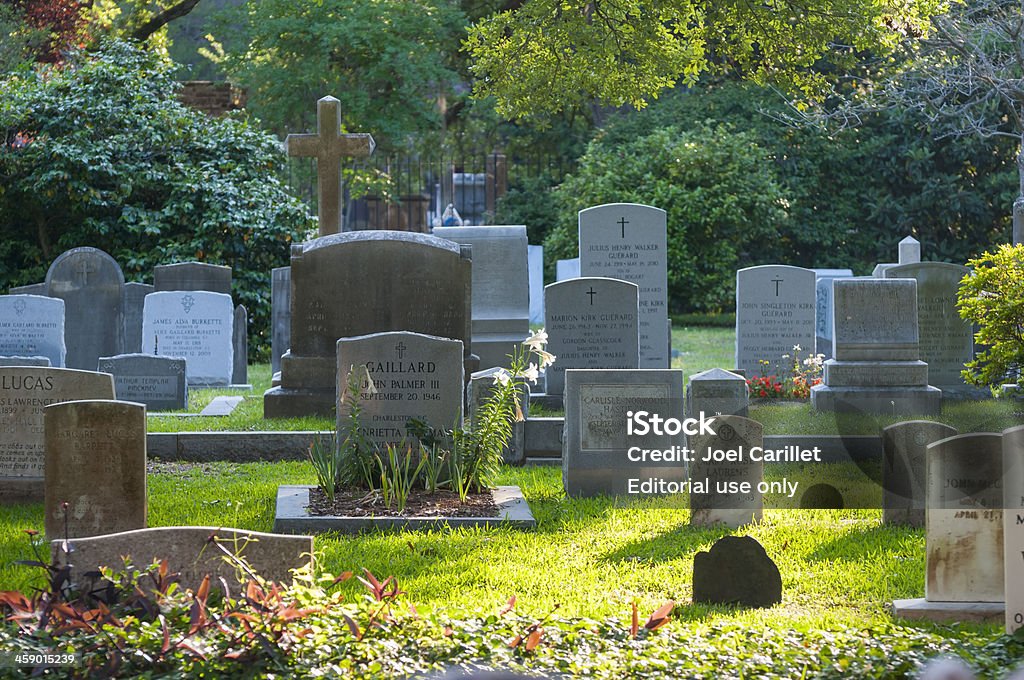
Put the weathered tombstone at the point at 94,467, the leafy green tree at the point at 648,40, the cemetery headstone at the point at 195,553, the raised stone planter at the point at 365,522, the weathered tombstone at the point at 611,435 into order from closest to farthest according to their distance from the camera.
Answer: the cemetery headstone at the point at 195,553
the weathered tombstone at the point at 94,467
the raised stone planter at the point at 365,522
the weathered tombstone at the point at 611,435
the leafy green tree at the point at 648,40

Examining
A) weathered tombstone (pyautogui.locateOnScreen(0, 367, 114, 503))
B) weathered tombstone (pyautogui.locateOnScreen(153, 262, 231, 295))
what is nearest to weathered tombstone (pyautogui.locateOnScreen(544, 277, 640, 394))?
weathered tombstone (pyautogui.locateOnScreen(0, 367, 114, 503))

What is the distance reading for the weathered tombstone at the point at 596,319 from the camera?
12.4 meters

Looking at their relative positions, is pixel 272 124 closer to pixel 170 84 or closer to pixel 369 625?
pixel 170 84

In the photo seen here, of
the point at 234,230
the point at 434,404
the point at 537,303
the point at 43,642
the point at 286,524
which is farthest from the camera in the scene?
the point at 537,303

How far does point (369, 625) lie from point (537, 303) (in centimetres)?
1913

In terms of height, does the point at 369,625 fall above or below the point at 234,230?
below

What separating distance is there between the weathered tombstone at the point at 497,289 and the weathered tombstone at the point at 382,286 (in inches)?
82.4

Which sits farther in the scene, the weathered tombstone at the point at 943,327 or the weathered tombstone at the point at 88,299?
the weathered tombstone at the point at 88,299

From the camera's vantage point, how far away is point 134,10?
28.0 m

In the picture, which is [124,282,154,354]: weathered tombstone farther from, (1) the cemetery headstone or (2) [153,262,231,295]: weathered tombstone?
(1) the cemetery headstone

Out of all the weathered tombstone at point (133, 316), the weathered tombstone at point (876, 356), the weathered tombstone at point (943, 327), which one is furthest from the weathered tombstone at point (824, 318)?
the weathered tombstone at point (133, 316)

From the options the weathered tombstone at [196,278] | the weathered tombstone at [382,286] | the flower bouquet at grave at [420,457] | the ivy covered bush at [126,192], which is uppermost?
the ivy covered bush at [126,192]

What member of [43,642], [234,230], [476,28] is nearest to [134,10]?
[234,230]

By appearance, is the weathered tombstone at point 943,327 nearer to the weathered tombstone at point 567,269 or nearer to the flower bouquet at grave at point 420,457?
the flower bouquet at grave at point 420,457
